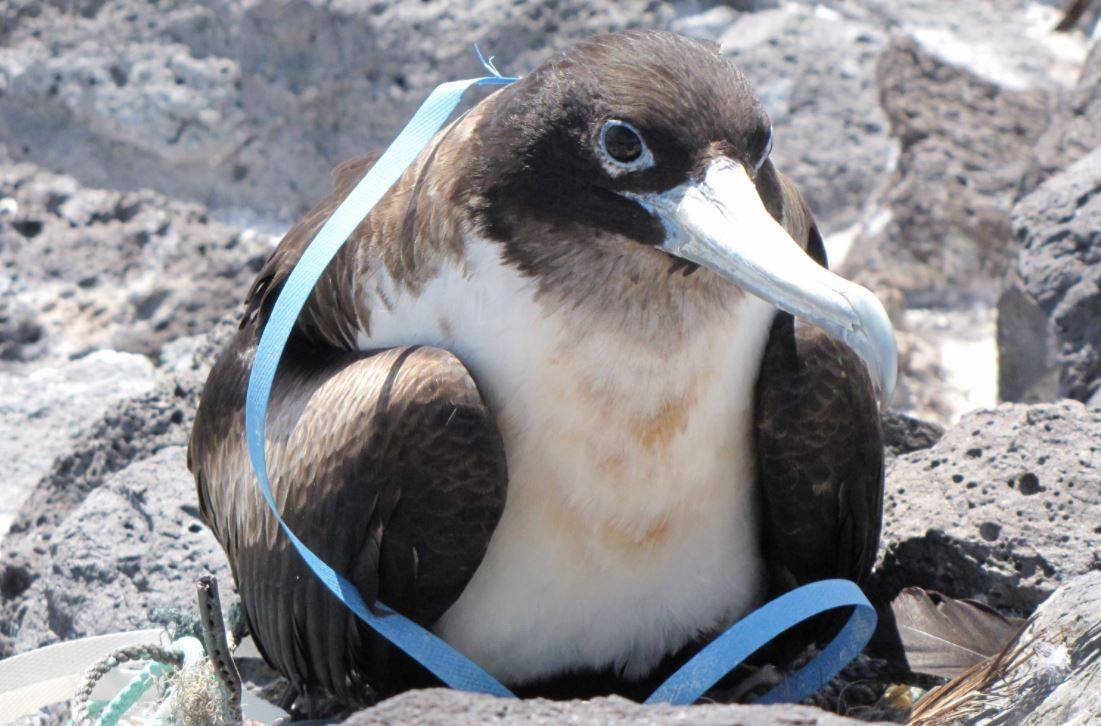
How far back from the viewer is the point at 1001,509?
257 centimetres

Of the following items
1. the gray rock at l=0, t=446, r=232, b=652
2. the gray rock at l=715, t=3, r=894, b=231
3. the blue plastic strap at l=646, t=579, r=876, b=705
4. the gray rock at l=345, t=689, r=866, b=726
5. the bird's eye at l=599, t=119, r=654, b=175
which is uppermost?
the bird's eye at l=599, t=119, r=654, b=175

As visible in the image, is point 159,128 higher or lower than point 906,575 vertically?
higher

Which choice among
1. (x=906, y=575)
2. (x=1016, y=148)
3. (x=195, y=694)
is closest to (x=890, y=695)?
(x=906, y=575)

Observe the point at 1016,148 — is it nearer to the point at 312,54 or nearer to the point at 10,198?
the point at 312,54

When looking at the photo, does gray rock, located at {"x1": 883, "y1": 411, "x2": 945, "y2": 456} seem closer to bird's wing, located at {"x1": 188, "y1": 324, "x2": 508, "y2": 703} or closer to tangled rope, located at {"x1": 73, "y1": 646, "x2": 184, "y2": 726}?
bird's wing, located at {"x1": 188, "y1": 324, "x2": 508, "y2": 703}

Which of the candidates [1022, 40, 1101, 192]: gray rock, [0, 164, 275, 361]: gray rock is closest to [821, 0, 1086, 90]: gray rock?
[1022, 40, 1101, 192]: gray rock

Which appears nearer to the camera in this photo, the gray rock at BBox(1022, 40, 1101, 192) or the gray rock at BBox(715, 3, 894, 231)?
the gray rock at BBox(1022, 40, 1101, 192)

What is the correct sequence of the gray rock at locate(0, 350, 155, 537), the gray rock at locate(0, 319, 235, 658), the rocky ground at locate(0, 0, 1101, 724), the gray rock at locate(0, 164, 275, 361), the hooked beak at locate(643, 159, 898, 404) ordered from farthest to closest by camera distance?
the gray rock at locate(0, 164, 275, 361) < the gray rock at locate(0, 350, 155, 537) < the rocky ground at locate(0, 0, 1101, 724) < the gray rock at locate(0, 319, 235, 658) < the hooked beak at locate(643, 159, 898, 404)

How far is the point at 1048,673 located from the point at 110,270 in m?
2.81

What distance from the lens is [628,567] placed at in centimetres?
238

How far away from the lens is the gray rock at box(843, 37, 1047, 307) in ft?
14.7

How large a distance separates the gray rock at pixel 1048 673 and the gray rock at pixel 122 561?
4.53ft

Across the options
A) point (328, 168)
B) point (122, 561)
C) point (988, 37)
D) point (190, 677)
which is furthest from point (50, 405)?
point (988, 37)

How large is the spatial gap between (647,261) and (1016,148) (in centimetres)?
282
